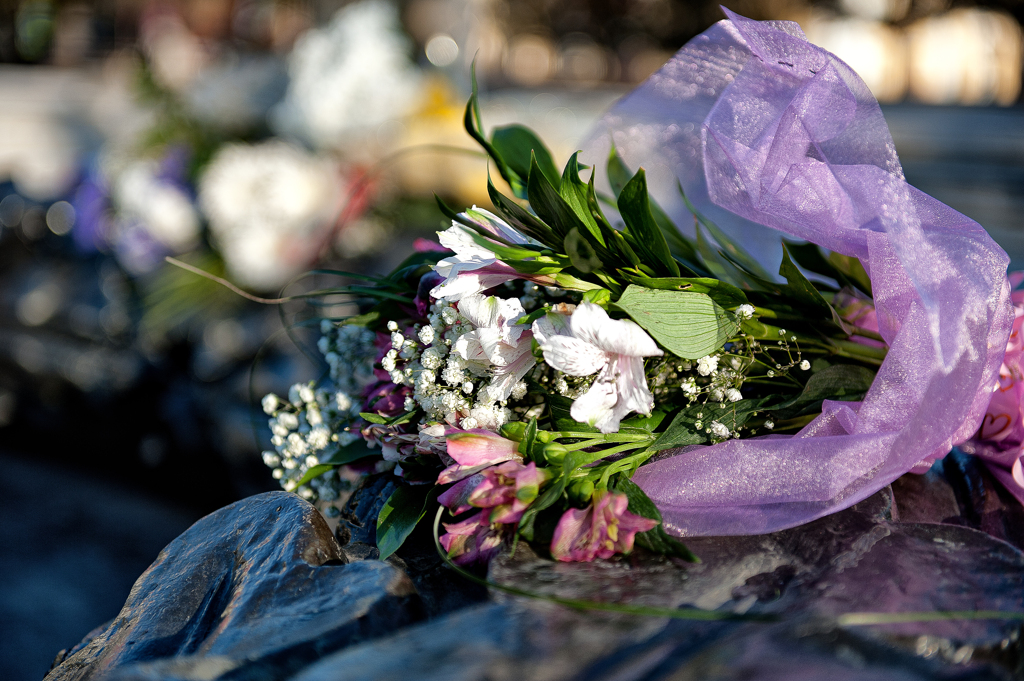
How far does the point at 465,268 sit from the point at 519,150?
0.93 ft

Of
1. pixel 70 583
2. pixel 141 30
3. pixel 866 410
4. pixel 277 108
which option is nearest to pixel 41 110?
Result: pixel 141 30

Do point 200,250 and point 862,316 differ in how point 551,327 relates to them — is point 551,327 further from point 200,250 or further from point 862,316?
point 200,250

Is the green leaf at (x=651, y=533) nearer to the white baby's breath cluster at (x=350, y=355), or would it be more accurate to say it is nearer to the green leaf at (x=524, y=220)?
the green leaf at (x=524, y=220)

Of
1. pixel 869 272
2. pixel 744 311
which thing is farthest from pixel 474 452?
pixel 869 272

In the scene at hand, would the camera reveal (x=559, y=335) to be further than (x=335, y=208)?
No

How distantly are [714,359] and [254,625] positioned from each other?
421mm

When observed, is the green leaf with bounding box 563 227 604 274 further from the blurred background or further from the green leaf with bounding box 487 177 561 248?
the blurred background

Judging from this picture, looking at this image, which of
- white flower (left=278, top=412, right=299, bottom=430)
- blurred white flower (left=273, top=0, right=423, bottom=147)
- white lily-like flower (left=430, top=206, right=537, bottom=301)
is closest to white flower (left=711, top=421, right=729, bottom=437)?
white lily-like flower (left=430, top=206, right=537, bottom=301)

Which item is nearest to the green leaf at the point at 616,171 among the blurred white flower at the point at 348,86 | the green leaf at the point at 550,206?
the green leaf at the point at 550,206

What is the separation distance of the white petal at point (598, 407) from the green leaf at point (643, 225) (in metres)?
0.14

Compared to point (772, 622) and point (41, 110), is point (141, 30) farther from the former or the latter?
point (772, 622)

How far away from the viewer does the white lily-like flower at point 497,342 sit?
610 millimetres

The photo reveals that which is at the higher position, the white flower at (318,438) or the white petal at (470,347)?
the white petal at (470,347)

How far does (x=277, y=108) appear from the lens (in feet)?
9.60
